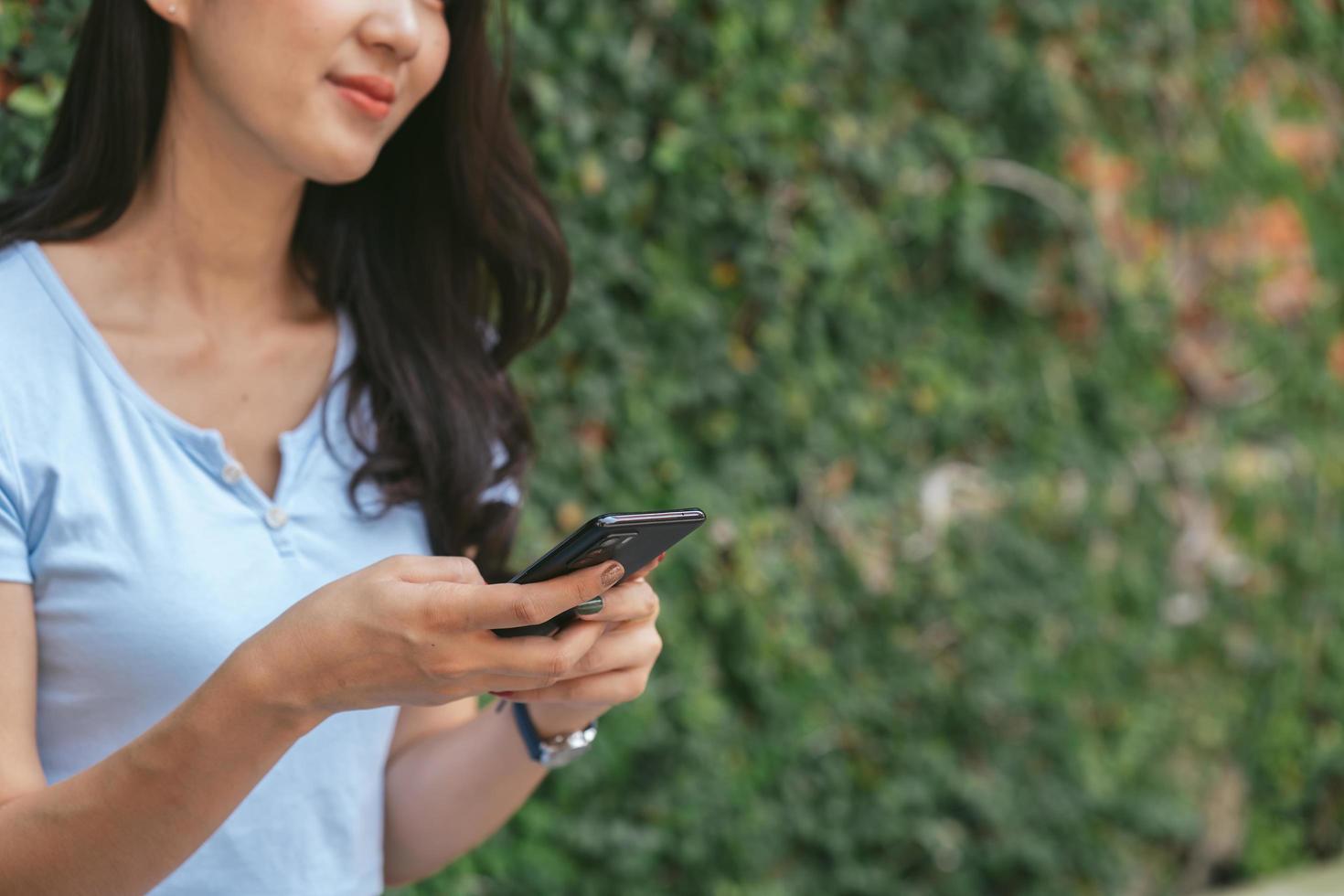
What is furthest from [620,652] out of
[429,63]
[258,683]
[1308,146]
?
[1308,146]

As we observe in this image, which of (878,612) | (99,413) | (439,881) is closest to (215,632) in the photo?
(99,413)

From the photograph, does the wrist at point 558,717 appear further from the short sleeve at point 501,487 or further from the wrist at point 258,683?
the wrist at point 258,683

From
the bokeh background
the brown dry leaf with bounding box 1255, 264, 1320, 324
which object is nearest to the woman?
the bokeh background

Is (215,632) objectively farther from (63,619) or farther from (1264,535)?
(1264,535)

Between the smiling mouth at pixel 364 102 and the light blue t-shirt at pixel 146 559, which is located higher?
the smiling mouth at pixel 364 102

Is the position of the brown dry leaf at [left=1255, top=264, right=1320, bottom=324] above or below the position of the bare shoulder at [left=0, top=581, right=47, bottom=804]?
below

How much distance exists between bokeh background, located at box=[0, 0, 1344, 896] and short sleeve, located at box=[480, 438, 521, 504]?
1.83 feet

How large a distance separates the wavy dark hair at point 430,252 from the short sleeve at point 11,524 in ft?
0.96

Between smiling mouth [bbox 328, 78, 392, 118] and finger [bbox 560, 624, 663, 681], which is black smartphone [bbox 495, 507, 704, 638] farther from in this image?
smiling mouth [bbox 328, 78, 392, 118]

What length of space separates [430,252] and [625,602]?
2.08 ft

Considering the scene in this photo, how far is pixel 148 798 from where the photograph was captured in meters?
1.09

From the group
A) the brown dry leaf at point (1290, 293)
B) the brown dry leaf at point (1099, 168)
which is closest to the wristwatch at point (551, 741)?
the brown dry leaf at point (1099, 168)

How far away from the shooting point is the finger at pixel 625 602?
1.19 m

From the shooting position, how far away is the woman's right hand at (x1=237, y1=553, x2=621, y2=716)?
3.40 ft
